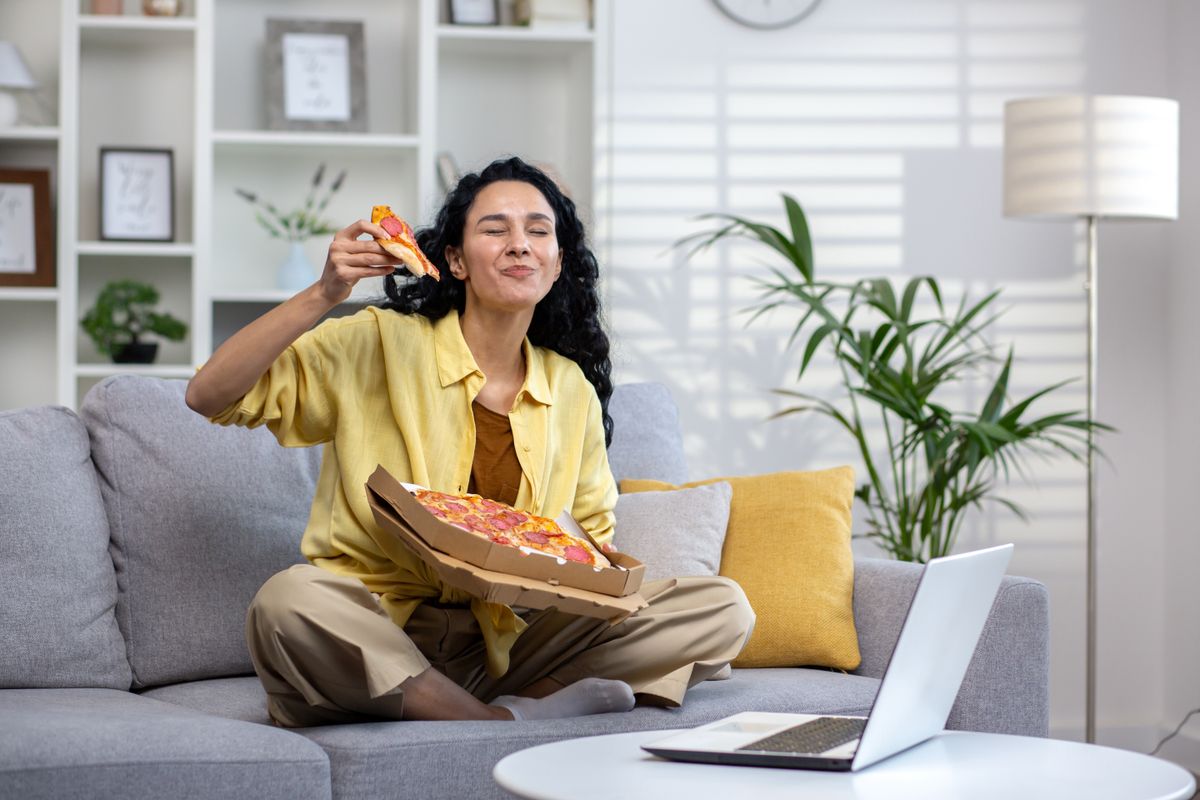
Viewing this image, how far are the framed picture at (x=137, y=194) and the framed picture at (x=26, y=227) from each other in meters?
0.15

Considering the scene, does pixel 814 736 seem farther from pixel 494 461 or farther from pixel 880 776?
pixel 494 461

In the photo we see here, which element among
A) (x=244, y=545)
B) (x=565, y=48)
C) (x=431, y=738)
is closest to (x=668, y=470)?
(x=244, y=545)

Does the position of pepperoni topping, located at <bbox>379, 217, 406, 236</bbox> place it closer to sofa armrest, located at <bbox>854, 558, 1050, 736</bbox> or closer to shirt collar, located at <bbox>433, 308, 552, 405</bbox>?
shirt collar, located at <bbox>433, 308, 552, 405</bbox>

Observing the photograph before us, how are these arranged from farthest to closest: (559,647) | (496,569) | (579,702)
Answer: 1. (559,647)
2. (579,702)
3. (496,569)

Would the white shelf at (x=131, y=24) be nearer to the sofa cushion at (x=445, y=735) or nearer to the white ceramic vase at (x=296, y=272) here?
the white ceramic vase at (x=296, y=272)

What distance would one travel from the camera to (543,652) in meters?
2.04

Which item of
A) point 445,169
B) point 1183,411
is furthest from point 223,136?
point 1183,411

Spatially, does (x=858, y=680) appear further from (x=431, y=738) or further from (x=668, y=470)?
(x=431, y=738)

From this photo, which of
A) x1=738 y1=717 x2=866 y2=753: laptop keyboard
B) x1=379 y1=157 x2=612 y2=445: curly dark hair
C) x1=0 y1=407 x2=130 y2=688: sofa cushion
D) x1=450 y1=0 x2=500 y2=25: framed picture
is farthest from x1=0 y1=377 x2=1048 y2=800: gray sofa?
x1=450 y1=0 x2=500 y2=25: framed picture

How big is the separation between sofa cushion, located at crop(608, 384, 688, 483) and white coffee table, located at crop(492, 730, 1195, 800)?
1.25 metres

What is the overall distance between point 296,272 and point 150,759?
7.80ft

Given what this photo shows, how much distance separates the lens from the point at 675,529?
2.40 m

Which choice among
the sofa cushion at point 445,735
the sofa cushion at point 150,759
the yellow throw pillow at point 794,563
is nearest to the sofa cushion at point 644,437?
the yellow throw pillow at point 794,563

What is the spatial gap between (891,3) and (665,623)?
2451mm
